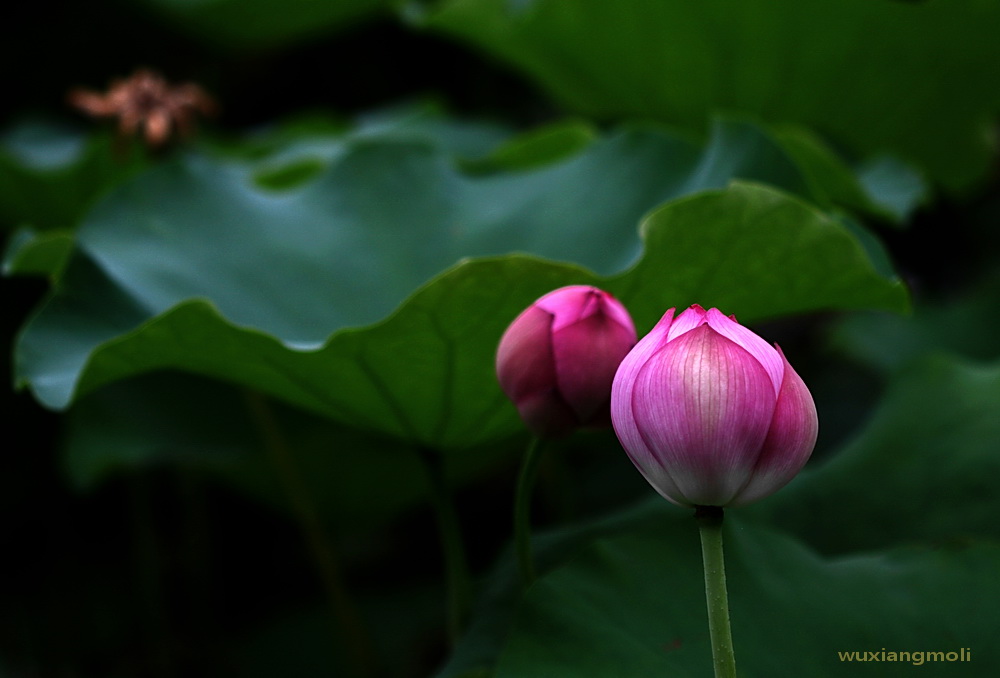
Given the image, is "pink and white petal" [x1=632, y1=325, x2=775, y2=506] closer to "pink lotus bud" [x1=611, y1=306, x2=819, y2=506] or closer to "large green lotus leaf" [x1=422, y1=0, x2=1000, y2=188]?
"pink lotus bud" [x1=611, y1=306, x2=819, y2=506]

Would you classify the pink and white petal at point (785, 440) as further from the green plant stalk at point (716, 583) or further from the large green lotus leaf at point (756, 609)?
the large green lotus leaf at point (756, 609)

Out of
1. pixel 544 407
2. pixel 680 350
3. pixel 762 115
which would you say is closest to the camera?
pixel 680 350

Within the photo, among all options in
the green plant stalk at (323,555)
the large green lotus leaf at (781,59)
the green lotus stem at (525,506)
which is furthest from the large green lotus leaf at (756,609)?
the large green lotus leaf at (781,59)

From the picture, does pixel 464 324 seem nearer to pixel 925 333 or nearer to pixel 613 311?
pixel 613 311

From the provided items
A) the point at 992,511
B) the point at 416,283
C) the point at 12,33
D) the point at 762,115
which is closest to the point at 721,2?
the point at 762,115

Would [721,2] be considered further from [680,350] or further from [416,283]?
[680,350]

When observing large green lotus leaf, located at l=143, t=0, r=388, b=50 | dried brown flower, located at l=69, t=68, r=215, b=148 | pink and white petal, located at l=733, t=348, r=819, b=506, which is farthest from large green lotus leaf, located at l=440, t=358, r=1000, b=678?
large green lotus leaf, located at l=143, t=0, r=388, b=50

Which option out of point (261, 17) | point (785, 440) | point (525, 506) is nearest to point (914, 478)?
point (525, 506)
